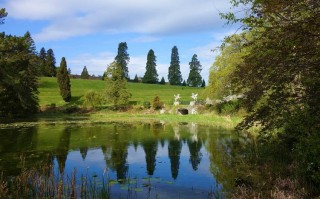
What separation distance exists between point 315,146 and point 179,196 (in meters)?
3.96

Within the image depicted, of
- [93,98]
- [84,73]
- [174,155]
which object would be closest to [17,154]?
[174,155]

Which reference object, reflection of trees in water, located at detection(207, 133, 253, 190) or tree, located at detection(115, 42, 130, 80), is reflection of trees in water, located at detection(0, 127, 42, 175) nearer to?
reflection of trees in water, located at detection(207, 133, 253, 190)

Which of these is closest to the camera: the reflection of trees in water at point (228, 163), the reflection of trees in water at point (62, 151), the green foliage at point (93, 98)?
the reflection of trees in water at point (228, 163)

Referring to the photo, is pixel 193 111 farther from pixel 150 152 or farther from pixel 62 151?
pixel 62 151

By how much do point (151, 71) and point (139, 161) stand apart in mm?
103109

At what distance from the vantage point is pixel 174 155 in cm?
1734

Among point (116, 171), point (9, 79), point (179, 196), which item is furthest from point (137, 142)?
point (9, 79)

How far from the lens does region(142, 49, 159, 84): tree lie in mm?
116625

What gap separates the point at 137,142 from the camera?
21.9 meters

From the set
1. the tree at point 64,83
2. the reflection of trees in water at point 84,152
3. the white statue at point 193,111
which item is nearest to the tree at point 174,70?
the tree at point 64,83

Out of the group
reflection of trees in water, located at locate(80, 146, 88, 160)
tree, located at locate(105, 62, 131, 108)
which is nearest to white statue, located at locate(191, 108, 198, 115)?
tree, located at locate(105, 62, 131, 108)

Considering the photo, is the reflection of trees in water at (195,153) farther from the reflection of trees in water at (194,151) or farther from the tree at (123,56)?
the tree at (123,56)

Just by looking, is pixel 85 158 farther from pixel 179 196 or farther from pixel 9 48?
pixel 9 48

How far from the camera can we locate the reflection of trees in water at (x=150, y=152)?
47.2 ft
